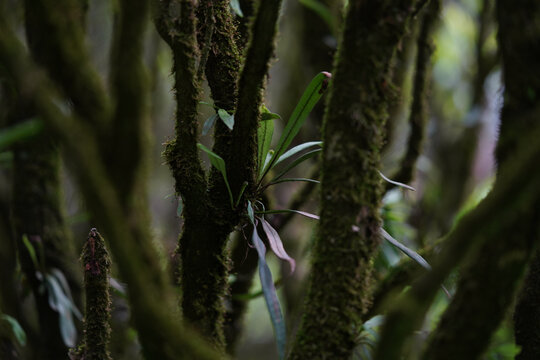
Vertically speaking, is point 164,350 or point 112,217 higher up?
point 112,217

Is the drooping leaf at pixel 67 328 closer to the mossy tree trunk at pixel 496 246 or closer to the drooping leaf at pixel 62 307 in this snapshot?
the drooping leaf at pixel 62 307

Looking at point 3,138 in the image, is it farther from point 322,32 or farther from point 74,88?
point 322,32

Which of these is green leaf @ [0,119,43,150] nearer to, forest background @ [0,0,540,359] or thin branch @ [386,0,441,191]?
forest background @ [0,0,540,359]

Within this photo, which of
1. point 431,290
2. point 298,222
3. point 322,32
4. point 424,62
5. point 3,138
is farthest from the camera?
point 298,222

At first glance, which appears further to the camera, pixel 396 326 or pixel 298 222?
pixel 298 222

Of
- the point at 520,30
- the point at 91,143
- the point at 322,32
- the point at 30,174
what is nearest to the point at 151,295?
the point at 91,143

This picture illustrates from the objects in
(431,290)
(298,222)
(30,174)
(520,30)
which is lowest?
(298,222)

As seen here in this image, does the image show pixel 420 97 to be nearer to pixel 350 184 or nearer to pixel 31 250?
pixel 350 184

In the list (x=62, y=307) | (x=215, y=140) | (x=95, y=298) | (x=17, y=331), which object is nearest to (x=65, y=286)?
(x=62, y=307)
